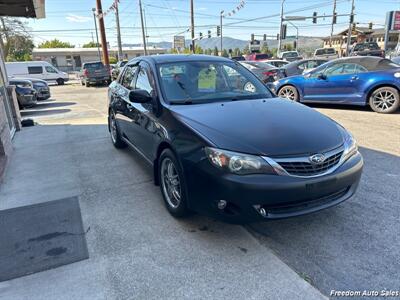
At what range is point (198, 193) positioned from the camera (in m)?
2.69

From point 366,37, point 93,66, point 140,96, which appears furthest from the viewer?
point 366,37

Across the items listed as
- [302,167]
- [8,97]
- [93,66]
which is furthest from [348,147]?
[93,66]

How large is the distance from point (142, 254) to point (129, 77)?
3.01 meters

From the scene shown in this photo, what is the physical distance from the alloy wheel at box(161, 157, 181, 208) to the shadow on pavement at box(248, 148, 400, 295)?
0.80m

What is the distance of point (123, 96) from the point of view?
189 inches

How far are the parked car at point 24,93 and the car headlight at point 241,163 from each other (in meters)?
11.3

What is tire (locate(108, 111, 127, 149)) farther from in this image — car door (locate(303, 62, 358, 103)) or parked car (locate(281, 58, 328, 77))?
parked car (locate(281, 58, 328, 77))

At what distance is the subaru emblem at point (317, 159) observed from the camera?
8.29ft

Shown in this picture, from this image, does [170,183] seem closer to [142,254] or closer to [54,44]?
[142,254]

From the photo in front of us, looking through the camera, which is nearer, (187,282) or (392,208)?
(187,282)

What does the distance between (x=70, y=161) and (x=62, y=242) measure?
2.60 meters

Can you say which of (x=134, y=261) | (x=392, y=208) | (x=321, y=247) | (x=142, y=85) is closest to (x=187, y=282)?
(x=134, y=261)

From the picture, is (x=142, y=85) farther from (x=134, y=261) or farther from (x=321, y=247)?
(x=321, y=247)

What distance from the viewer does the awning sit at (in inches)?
303
